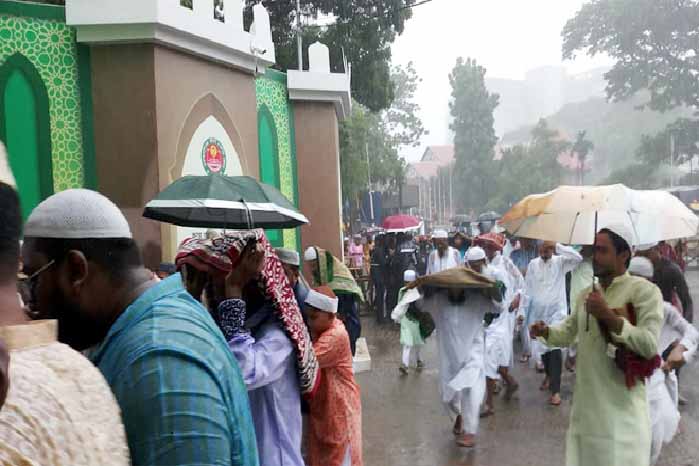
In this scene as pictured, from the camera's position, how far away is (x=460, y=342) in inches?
255

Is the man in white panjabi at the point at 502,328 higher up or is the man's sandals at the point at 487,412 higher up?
the man in white panjabi at the point at 502,328

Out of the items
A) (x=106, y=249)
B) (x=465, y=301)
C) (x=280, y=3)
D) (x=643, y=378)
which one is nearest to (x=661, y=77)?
(x=280, y=3)

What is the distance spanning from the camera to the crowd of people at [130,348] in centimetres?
114

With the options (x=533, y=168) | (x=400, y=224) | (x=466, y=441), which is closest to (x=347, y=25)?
(x=400, y=224)

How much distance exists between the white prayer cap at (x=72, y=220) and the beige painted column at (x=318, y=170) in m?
8.65

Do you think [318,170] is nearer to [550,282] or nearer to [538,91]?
[550,282]

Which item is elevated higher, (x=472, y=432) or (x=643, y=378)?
(x=643, y=378)

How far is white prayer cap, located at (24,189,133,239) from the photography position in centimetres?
168

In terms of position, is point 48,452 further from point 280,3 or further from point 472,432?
point 280,3

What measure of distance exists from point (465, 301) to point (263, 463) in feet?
12.6

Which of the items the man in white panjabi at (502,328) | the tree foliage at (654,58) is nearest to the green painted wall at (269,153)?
the man in white panjabi at (502,328)

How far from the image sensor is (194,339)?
1656 mm

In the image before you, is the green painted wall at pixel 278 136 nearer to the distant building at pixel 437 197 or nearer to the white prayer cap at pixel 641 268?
the white prayer cap at pixel 641 268

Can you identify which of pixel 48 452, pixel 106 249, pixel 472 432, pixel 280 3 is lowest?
pixel 472 432
